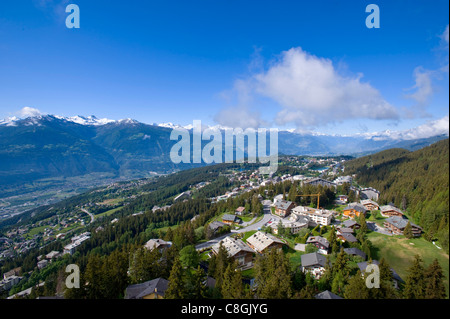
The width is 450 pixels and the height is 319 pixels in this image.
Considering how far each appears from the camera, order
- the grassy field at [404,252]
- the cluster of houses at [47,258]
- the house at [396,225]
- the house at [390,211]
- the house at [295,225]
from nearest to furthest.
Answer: the grassy field at [404,252] < the house at [396,225] < the house at [295,225] < the house at [390,211] < the cluster of houses at [47,258]

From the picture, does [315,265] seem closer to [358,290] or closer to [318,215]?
[358,290]

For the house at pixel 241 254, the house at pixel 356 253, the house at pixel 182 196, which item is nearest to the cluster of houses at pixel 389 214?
the house at pixel 356 253

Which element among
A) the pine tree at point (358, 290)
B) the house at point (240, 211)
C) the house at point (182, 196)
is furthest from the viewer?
the house at point (182, 196)

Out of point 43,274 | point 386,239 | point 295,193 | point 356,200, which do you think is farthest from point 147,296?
point 356,200

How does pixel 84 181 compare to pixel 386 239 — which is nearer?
pixel 386 239

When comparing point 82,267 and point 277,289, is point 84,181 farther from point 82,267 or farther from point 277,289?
point 277,289

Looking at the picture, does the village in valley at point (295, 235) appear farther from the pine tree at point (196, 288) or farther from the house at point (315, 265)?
the pine tree at point (196, 288)

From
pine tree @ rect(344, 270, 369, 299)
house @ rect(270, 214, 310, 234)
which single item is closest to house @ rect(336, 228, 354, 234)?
A: house @ rect(270, 214, 310, 234)

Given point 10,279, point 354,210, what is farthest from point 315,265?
point 10,279
